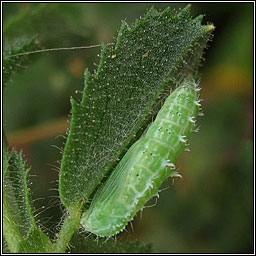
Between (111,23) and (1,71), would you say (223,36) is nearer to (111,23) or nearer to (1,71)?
(111,23)

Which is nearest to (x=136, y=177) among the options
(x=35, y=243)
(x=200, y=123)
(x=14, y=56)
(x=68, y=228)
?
(x=68, y=228)

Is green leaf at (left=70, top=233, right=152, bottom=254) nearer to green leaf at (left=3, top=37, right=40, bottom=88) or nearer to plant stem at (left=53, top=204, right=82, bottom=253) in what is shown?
plant stem at (left=53, top=204, right=82, bottom=253)

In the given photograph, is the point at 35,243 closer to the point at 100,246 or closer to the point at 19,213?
the point at 19,213

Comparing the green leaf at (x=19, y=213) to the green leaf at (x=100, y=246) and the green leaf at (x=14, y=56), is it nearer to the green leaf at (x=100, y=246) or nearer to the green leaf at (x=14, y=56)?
the green leaf at (x=100, y=246)

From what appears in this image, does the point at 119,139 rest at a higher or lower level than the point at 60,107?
lower

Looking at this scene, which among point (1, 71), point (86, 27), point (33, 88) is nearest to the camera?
point (1, 71)

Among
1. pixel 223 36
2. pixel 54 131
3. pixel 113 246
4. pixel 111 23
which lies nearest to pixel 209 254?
pixel 113 246
